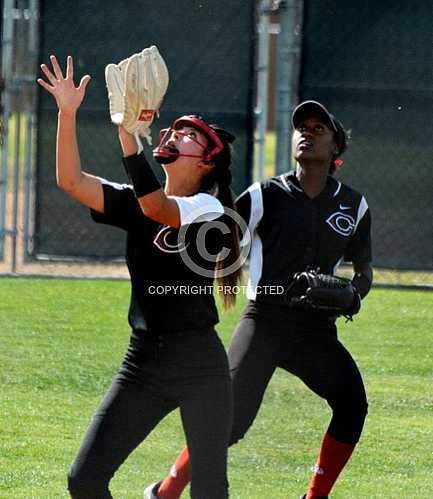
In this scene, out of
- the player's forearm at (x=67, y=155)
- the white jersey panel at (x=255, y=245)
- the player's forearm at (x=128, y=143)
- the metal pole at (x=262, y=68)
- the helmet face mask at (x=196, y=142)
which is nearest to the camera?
the player's forearm at (x=128, y=143)

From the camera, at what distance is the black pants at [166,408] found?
3867mm

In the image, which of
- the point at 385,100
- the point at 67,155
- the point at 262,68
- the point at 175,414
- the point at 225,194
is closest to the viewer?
the point at 67,155

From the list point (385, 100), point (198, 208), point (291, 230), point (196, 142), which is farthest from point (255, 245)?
point (385, 100)

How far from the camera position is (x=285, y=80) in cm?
907

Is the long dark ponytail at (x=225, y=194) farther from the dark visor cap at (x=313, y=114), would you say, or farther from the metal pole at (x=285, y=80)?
the metal pole at (x=285, y=80)

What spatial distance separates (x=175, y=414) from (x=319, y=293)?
2062 mm

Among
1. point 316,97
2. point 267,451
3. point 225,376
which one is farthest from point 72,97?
point 316,97

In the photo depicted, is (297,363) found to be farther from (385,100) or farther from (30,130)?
(30,130)

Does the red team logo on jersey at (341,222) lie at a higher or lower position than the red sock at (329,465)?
higher

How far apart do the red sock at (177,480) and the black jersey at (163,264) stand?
2.82ft

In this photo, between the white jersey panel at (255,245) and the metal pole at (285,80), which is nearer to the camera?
the white jersey panel at (255,245)

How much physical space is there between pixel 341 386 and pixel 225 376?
943 mm

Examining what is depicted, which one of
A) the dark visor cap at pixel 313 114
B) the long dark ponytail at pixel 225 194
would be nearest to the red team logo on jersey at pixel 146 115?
the long dark ponytail at pixel 225 194

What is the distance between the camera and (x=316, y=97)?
8.98 meters
